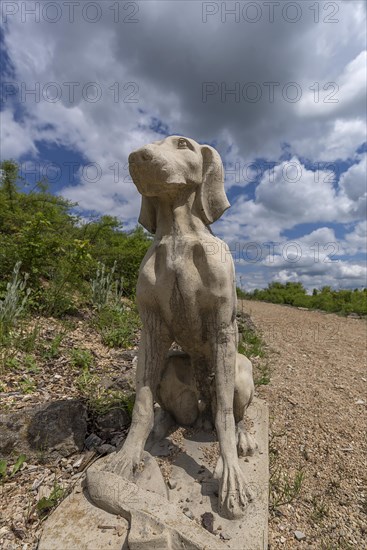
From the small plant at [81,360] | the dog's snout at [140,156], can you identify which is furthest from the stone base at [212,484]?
the dog's snout at [140,156]

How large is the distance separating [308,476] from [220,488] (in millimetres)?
1307

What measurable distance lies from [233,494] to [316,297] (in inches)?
563

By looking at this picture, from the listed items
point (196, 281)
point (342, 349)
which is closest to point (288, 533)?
point (196, 281)

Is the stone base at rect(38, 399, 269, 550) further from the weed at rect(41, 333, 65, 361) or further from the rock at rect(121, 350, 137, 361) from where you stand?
the rock at rect(121, 350, 137, 361)

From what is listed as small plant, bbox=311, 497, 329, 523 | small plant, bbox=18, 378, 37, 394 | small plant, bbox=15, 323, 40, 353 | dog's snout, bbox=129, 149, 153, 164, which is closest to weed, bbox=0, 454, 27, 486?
small plant, bbox=18, 378, 37, 394

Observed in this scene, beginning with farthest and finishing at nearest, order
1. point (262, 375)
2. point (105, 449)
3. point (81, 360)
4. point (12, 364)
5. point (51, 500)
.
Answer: point (262, 375) < point (81, 360) < point (12, 364) < point (105, 449) < point (51, 500)

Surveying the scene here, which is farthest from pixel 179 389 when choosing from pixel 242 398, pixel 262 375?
pixel 262 375

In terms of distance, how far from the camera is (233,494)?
186 cm

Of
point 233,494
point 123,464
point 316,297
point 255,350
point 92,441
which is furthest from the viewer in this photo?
point 316,297

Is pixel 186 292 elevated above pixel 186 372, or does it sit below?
above

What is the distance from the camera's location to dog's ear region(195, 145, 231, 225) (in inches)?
91.4

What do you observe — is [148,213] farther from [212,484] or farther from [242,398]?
[212,484]

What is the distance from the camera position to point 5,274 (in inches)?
209

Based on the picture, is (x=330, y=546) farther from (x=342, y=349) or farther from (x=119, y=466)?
(x=342, y=349)
